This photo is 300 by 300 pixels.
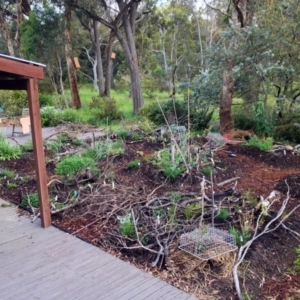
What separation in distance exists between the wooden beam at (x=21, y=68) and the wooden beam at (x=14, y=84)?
191 millimetres

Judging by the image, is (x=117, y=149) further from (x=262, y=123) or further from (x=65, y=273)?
(x=65, y=273)

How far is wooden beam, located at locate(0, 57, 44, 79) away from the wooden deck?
5.32ft

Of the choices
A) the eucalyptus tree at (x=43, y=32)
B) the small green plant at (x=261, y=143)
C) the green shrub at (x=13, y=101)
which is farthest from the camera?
the eucalyptus tree at (x=43, y=32)

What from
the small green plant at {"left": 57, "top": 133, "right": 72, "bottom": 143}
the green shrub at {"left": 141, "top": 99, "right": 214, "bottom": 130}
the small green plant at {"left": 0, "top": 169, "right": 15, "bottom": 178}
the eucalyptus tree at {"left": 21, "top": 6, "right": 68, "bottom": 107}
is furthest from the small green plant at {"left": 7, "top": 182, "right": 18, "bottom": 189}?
the eucalyptus tree at {"left": 21, "top": 6, "right": 68, "bottom": 107}

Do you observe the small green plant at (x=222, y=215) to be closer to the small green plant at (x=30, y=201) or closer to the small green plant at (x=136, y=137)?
the small green plant at (x=30, y=201)

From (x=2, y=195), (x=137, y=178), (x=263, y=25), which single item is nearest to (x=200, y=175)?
(x=137, y=178)

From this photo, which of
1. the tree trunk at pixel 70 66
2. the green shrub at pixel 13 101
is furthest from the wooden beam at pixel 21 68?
the tree trunk at pixel 70 66

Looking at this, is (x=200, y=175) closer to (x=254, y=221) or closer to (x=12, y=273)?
(x=254, y=221)

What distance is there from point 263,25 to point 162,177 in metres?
4.81

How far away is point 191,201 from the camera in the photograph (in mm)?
3801

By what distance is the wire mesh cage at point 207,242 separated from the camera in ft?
9.06

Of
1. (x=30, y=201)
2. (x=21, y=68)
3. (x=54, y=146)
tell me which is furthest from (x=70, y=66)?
(x=21, y=68)

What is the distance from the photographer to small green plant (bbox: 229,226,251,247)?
295cm

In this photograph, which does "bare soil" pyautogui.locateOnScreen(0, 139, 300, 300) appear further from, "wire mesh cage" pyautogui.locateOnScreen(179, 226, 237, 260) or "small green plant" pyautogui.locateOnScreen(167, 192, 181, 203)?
"small green plant" pyautogui.locateOnScreen(167, 192, 181, 203)
